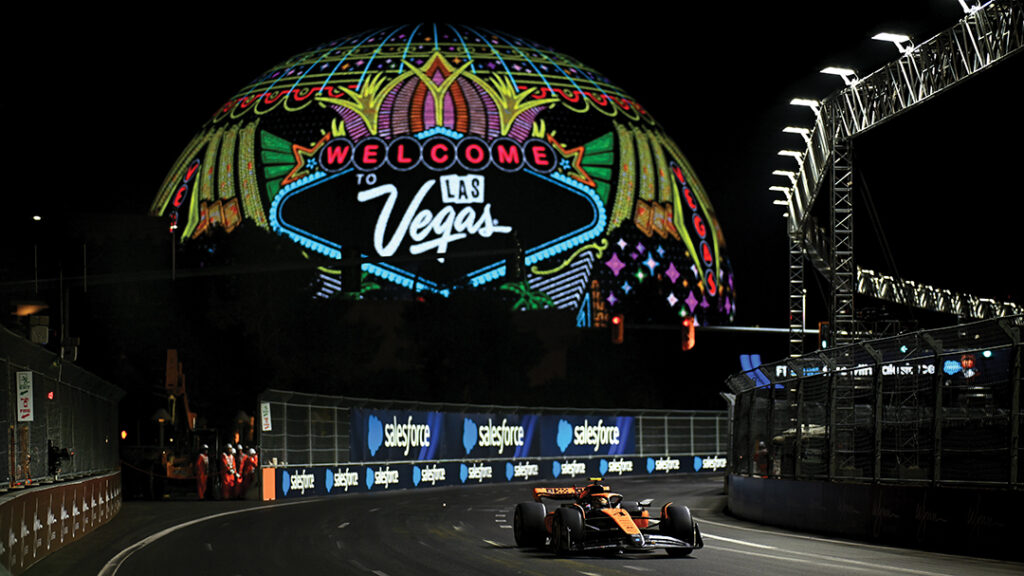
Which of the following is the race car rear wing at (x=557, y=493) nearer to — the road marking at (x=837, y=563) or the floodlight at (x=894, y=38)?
the road marking at (x=837, y=563)

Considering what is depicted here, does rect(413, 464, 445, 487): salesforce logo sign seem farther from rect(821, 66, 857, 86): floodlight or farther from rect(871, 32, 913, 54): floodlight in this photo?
rect(871, 32, 913, 54): floodlight

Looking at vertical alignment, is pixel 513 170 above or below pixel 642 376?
above

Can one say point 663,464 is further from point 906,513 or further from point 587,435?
point 906,513

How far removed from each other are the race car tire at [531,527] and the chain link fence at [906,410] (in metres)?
5.60

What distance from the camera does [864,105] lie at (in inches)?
1358

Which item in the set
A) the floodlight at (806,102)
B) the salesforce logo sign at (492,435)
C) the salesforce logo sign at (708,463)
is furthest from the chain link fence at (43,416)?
the salesforce logo sign at (708,463)

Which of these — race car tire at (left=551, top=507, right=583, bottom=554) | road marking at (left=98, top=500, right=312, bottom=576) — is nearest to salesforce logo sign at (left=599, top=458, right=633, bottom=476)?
road marking at (left=98, top=500, right=312, bottom=576)

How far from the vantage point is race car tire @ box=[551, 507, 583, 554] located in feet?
62.7

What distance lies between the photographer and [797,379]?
87.5 feet

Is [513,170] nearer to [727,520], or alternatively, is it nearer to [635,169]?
[635,169]

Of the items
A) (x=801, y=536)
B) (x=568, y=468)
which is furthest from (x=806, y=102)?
(x=568, y=468)

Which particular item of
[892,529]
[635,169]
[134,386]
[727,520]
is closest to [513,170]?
[635,169]

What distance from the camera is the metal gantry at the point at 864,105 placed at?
1060 inches

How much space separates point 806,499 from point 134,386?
40234 mm
